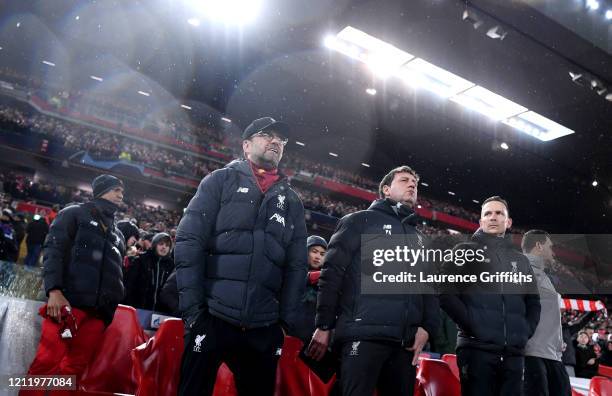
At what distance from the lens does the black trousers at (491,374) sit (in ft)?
8.32

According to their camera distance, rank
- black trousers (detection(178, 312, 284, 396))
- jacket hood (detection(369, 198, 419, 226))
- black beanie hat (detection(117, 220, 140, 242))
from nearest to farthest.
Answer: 1. black trousers (detection(178, 312, 284, 396))
2. jacket hood (detection(369, 198, 419, 226))
3. black beanie hat (detection(117, 220, 140, 242))

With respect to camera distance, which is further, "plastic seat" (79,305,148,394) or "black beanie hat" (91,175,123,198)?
"black beanie hat" (91,175,123,198)

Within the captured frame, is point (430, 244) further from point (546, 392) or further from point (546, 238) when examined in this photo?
point (546, 238)

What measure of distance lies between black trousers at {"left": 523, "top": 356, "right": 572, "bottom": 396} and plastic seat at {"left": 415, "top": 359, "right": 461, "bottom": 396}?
0.66 metres

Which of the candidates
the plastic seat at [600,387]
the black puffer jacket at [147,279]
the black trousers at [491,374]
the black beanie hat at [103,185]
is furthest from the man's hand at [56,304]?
the plastic seat at [600,387]

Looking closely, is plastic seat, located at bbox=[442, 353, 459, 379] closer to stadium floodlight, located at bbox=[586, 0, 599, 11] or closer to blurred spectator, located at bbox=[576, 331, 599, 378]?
blurred spectator, located at bbox=[576, 331, 599, 378]

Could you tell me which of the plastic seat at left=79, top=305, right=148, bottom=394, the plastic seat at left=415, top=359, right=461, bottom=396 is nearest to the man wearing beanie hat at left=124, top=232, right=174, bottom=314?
the plastic seat at left=79, top=305, right=148, bottom=394

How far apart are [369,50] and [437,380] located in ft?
22.8

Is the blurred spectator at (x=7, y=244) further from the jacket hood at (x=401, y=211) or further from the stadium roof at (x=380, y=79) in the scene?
the jacket hood at (x=401, y=211)

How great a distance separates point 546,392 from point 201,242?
86.1 inches

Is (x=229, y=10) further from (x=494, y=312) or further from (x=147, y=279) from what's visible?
(x=494, y=312)

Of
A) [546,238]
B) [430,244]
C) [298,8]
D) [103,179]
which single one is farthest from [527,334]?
[298,8]

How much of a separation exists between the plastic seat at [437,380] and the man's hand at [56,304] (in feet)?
7.73

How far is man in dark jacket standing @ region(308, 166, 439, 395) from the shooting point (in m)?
2.12
